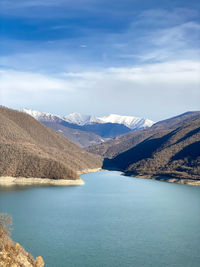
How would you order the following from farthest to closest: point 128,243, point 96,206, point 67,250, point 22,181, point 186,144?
1. point 186,144
2. point 22,181
3. point 96,206
4. point 128,243
5. point 67,250

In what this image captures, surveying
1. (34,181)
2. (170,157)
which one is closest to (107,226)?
(34,181)

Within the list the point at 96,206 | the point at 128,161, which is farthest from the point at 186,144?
the point at 96,206

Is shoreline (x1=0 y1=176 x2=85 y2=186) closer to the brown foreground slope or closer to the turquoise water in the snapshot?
the brown foreground slope

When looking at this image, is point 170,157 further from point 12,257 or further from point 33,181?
point 12,257

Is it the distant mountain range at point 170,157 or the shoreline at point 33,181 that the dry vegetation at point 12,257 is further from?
the distant mountain range at point 170,157

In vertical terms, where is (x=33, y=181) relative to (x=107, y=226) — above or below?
above

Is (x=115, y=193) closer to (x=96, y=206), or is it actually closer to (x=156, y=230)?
(x=96, y=206)
